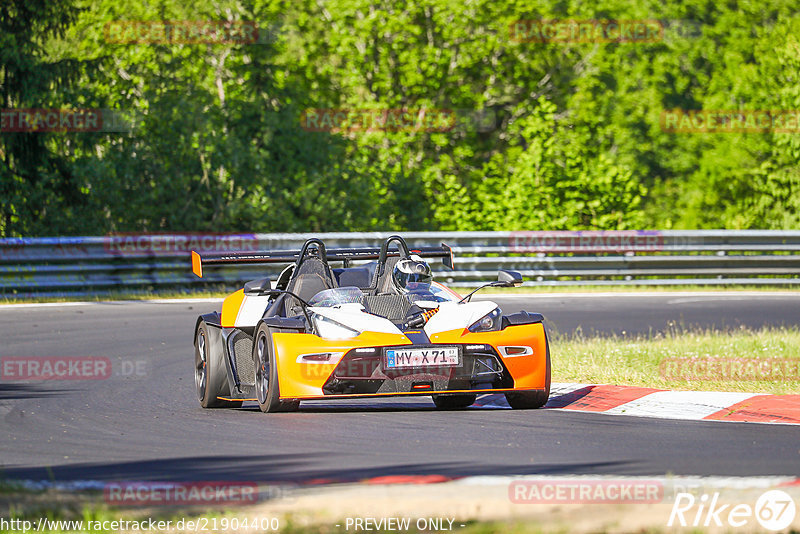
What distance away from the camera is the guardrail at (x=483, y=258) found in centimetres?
2208

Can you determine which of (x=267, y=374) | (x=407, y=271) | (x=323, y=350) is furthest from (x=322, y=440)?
(x=407, y=271)

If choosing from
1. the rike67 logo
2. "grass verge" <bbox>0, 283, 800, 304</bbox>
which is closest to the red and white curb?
the rike67 logo

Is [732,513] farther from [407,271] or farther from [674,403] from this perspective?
[407,271]

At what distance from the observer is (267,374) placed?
9672mm

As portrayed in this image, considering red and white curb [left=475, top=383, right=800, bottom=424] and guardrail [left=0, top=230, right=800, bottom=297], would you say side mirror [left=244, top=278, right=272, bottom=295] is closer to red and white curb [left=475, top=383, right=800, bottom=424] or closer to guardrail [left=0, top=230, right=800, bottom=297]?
red and white curb [left=475, top=383, right=800, bottom=424]

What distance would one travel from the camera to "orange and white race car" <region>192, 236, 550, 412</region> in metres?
9.26

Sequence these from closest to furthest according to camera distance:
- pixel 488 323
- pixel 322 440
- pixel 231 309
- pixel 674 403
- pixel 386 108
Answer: pixel 322 440, pixel 488 323, pixel 674 403, pixel 231 309, pixel 386 108

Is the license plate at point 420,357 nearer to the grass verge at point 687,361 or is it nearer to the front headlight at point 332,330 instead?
the front headlight at point 332,330

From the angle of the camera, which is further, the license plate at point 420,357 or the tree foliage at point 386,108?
the tree foliage at point 386,108

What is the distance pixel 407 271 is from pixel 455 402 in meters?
1.21

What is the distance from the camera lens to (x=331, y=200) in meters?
28.8

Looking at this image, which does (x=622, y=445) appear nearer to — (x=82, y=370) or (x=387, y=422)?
(x=387, y=422)

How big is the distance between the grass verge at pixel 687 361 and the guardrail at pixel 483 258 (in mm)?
7613

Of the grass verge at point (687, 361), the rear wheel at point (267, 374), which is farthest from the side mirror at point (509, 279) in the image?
the grass verge at point (687, 361)
